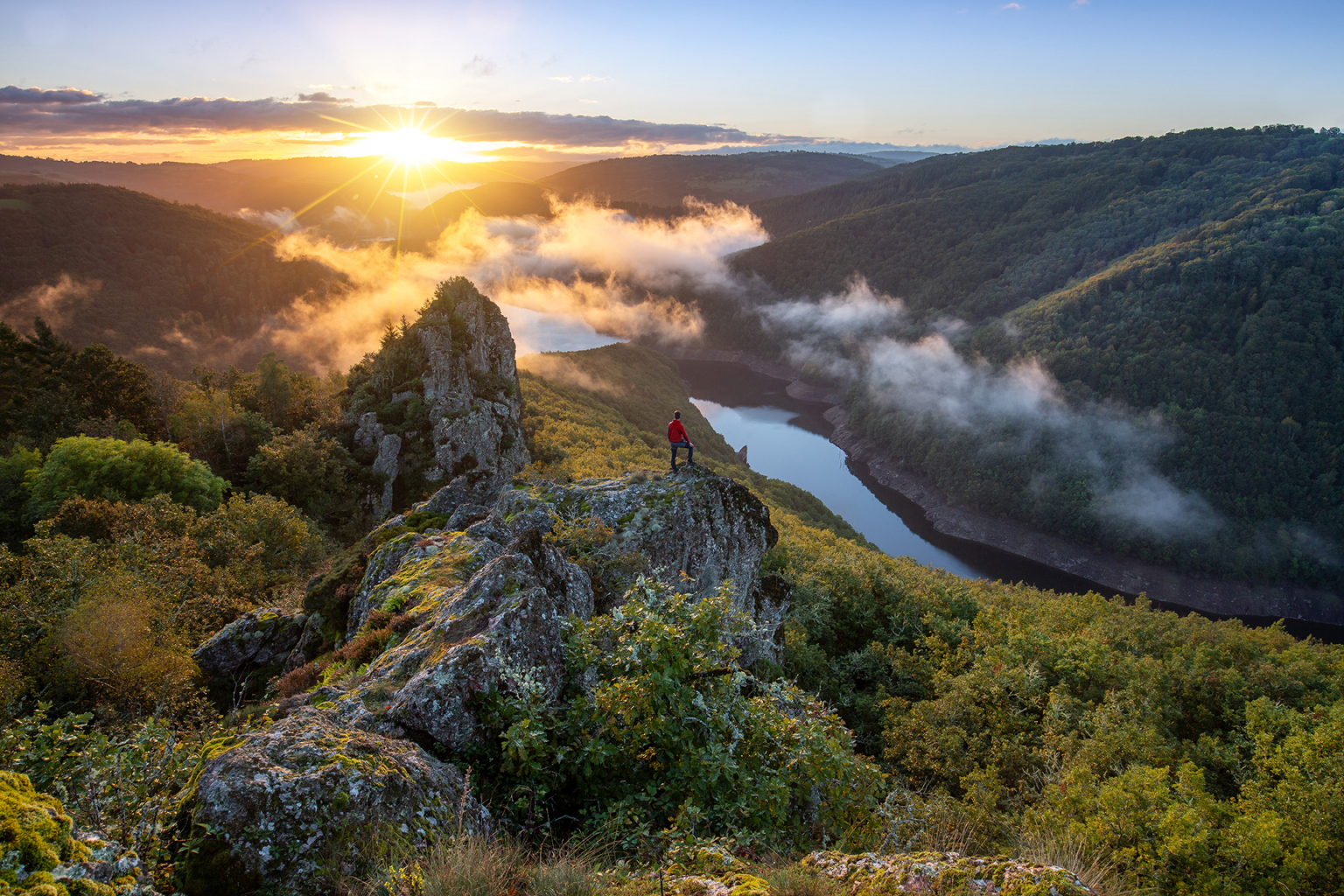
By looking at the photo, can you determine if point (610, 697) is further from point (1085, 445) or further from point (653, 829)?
point (1085, 445)

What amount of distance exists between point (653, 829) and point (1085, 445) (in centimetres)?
17720

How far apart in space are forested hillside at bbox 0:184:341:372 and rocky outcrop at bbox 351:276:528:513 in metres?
119

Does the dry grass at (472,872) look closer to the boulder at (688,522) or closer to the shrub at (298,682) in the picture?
the shrub at (298,682)

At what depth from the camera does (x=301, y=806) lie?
5742 millimetres

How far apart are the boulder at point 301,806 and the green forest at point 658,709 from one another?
11 cm

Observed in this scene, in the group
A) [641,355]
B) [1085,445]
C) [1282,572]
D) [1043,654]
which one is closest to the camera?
[1043,654]

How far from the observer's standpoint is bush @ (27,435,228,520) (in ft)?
93.1

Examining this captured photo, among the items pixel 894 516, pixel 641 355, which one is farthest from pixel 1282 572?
pixel 641 355

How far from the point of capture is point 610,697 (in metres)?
7.12

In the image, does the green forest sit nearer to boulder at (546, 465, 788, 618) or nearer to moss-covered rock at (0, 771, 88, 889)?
moss-covered rock at (0, 771, 88, 889)

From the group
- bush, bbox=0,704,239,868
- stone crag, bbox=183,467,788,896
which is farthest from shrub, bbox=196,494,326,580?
bush, bbox=0,704,239,868

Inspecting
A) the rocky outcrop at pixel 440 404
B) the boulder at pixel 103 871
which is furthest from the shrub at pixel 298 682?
the rocky outcrop at pixel 440 404

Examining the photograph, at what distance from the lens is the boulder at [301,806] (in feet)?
17.6

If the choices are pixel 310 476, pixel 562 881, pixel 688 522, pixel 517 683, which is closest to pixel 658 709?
pixel 517 683
